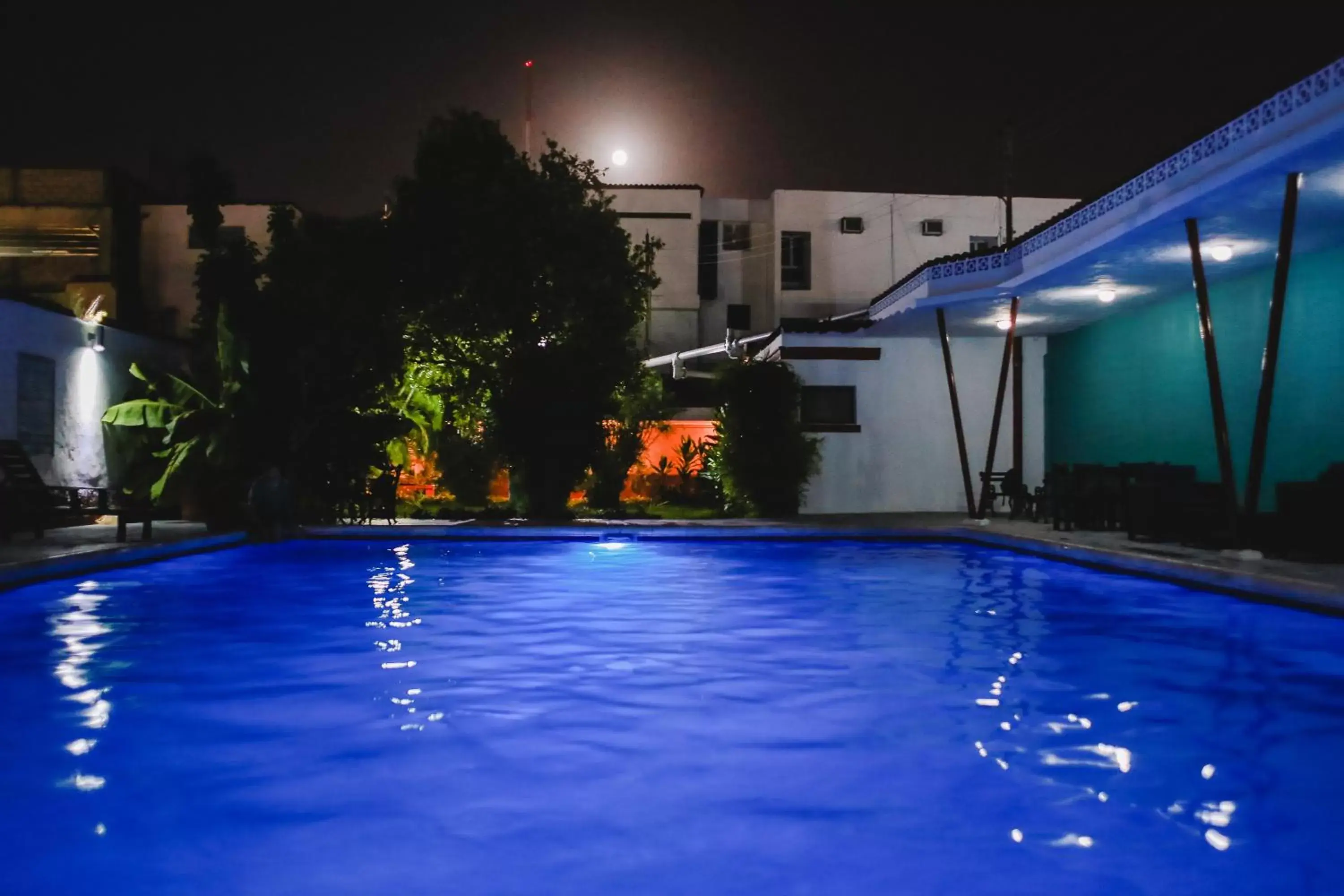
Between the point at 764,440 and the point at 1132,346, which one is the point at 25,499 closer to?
the point at 764,440

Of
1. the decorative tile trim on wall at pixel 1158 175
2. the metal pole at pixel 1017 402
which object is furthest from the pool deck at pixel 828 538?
the decorative tile trim on wall at pixel 1158 175

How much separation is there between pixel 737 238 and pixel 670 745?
28.8 m

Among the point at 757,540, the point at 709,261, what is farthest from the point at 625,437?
the point at 709,261

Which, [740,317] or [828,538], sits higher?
[740,317]

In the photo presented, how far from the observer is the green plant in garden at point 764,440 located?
18.9 metres

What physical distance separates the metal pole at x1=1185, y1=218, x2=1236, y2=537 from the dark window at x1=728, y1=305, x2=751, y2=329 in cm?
2212

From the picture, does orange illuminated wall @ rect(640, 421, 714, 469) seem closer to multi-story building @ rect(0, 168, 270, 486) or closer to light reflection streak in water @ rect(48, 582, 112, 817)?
multi-story building @ rect(0, 168, 270, 486)

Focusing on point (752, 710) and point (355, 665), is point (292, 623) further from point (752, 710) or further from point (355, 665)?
point (752, 710)

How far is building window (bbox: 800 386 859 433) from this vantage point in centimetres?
2034

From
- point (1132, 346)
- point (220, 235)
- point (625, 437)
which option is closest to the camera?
point (1132, 346)

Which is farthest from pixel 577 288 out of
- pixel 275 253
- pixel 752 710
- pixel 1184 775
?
pixel 1184 775

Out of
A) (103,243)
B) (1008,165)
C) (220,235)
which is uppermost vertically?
(1008,165)

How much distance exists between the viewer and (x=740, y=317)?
110ft

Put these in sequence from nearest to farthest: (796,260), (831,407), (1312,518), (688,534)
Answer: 1. (1312,518)
2. (688,534)
3. (831,407)
4. (796,260)
